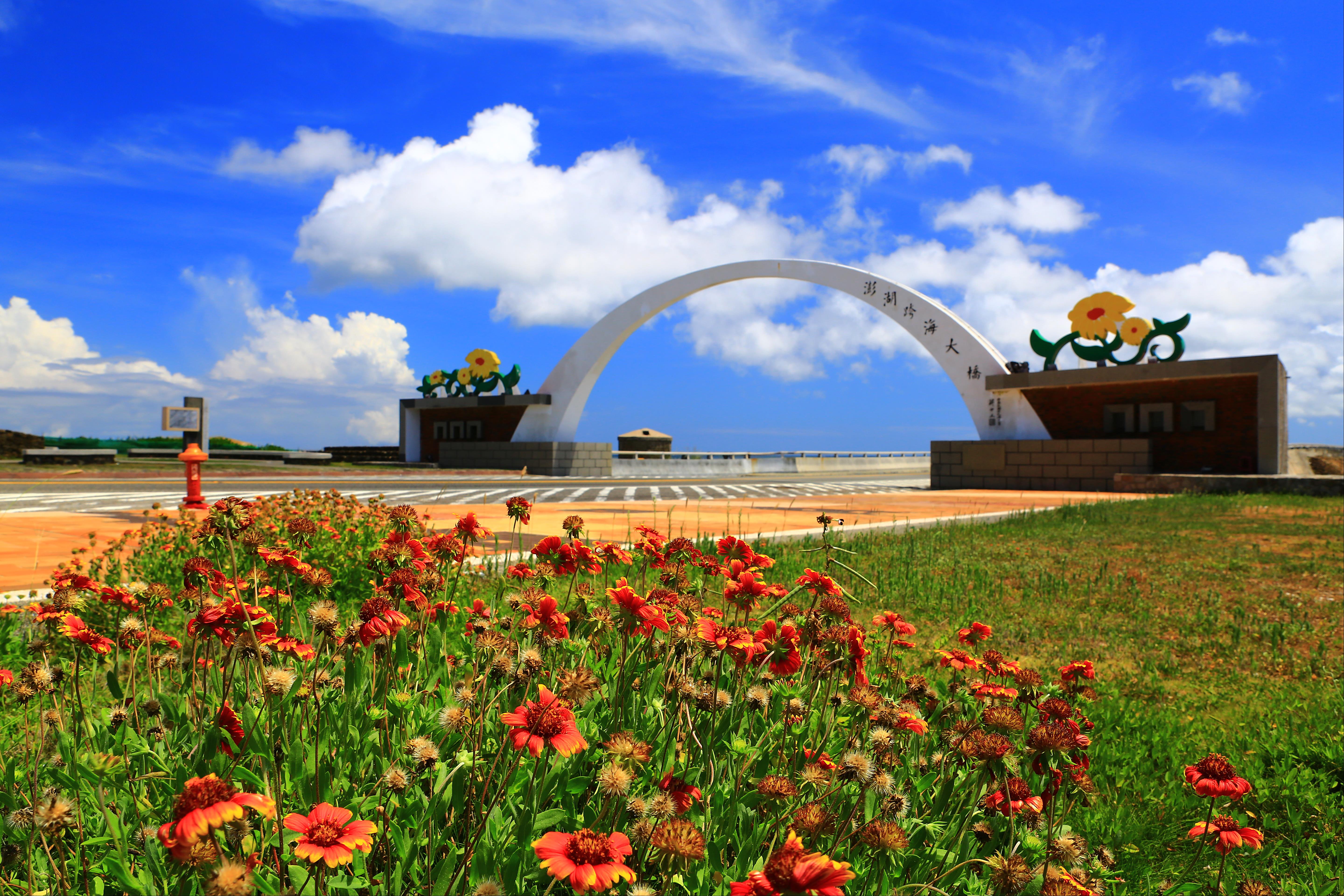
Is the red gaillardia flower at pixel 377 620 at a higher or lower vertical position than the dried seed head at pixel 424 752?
higher

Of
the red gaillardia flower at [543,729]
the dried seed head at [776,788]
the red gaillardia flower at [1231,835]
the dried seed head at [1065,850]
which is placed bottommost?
the red gaillardia flower at [1231,835]

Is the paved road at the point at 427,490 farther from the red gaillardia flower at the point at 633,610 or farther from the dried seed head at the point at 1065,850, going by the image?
the dried seed head at the point at 1065,850

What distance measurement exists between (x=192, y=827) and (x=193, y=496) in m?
10.0

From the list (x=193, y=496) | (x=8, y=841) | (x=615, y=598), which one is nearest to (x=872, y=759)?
(x=615, y=598)

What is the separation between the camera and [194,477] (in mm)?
9695

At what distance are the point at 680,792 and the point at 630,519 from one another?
294 inches

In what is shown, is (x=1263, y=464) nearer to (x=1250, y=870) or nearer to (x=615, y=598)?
(x=1250, y=870)

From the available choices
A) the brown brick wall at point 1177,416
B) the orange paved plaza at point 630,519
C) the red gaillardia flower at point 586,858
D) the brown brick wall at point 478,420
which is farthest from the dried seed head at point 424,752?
the brown brick wall at point 478,420

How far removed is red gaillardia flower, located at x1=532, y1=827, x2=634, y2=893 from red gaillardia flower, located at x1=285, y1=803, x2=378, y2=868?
0.26 metres

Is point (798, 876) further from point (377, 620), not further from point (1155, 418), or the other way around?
point (1155, 418)

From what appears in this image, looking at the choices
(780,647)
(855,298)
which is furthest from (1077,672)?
(855,298)

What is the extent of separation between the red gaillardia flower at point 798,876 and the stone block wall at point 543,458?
1213 inches

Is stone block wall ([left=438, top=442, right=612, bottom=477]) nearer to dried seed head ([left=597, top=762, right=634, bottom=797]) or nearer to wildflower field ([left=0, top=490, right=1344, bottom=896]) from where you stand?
wildflower field ([left=0, top=490, right=1344, bottom=896])

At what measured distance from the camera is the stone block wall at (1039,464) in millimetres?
22797
